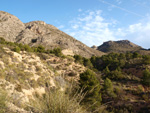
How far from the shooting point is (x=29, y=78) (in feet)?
49.7

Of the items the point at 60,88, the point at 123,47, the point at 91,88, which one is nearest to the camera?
the point at 60,88

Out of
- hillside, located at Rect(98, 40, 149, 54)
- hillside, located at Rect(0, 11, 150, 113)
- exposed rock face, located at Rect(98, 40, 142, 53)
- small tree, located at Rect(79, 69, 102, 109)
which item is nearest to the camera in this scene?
hillside, located at Rect(0, 11, 150, 113)

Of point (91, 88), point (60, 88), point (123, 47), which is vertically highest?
point (123, 47)

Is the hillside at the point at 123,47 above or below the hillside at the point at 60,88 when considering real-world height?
above

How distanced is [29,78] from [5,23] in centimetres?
6646

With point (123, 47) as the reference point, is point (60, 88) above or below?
below

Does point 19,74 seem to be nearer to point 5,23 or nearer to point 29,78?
point 29,78

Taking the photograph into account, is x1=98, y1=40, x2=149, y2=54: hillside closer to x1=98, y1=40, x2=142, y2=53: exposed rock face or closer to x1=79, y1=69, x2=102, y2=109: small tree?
x1=98, y1=40, x2=142, y2=53: exposed rock face

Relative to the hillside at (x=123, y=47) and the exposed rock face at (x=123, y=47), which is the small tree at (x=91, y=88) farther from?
the exposed rock face at (x=123, y=47)

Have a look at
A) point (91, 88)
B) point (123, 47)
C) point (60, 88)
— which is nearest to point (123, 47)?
point (123, 47)

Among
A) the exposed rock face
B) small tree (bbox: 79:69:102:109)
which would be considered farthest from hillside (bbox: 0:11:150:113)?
the exposed rock face

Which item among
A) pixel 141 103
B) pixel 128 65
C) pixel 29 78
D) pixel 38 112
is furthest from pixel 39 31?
pixel 38 112

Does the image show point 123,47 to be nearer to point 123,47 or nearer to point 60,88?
point 123,47

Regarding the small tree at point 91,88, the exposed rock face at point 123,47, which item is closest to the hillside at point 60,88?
the small tree at point 91,88
